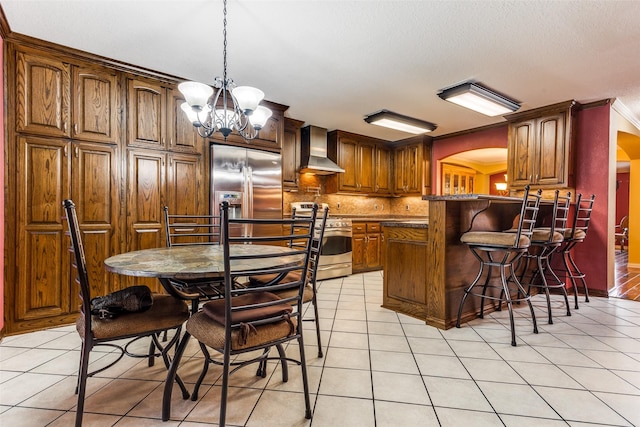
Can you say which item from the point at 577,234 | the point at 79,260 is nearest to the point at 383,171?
the point at 577,234

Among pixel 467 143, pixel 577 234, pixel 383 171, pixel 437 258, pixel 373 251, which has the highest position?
pixel 467 143

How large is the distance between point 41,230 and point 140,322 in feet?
5.99

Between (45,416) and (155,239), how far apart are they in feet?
5.76

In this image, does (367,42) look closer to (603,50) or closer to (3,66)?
(603,50)

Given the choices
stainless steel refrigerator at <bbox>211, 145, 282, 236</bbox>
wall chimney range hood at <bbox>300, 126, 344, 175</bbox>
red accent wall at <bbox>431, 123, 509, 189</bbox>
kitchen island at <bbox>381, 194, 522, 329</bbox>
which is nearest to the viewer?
kitchen island at <bbox>381, 194, 522, 329</bbox>

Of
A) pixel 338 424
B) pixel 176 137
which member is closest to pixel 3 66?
pixel 176 137

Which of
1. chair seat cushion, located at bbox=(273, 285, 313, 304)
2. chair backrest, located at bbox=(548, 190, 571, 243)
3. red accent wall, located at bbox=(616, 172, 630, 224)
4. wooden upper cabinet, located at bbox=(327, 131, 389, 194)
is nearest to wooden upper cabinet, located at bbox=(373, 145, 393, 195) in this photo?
wooden upper cabinet, located at bbox=(327, 131, 389, 194)

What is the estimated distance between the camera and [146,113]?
3.04 m

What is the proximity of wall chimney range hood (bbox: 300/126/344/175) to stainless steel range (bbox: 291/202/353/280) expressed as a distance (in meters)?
0.70

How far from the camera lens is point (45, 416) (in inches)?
58.5

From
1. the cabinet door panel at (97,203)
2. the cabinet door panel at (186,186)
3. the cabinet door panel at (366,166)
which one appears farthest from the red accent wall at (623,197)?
the cabinet door panel at (97,203)

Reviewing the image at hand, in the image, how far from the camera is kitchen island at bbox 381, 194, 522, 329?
2662 mm

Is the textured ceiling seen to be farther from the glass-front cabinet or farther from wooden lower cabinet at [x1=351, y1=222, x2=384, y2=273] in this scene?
the glass-front cabinet

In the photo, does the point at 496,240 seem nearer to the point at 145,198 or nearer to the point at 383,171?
the point at 145,198
